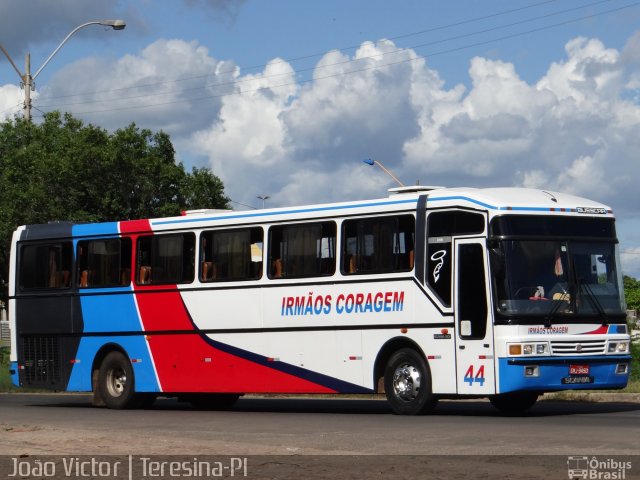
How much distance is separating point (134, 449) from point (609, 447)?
4.85 m

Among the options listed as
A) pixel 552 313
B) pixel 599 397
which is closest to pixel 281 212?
pixel 552 313

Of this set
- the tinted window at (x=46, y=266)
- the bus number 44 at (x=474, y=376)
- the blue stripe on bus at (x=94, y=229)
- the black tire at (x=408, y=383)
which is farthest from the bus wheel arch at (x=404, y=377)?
the tinted window at (x=46, y=266)

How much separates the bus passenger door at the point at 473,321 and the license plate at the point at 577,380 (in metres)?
1.01

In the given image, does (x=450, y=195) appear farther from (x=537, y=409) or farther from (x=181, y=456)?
(x=181, y=456)

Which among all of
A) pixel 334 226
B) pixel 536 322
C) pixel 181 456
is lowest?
pixel 181 456

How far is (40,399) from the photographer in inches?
1188

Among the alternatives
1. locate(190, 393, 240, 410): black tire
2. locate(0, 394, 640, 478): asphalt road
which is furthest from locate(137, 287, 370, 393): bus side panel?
locate(190, 393, 240, 410): black tire

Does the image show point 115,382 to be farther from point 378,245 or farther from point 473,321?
point 473,321

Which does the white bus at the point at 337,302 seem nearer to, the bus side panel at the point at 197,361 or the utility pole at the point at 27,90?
the bus side panel at the point at 197,361

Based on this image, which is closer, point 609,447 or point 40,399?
point 609,447

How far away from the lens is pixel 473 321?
63.5ft

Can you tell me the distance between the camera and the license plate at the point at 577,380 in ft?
62.6

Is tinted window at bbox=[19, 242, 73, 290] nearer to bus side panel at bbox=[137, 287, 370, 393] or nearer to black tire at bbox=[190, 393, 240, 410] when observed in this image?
bus side panel at bbox=[137, 287, 370, 393]

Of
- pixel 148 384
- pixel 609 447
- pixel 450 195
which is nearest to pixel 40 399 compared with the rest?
pixel 148 384
